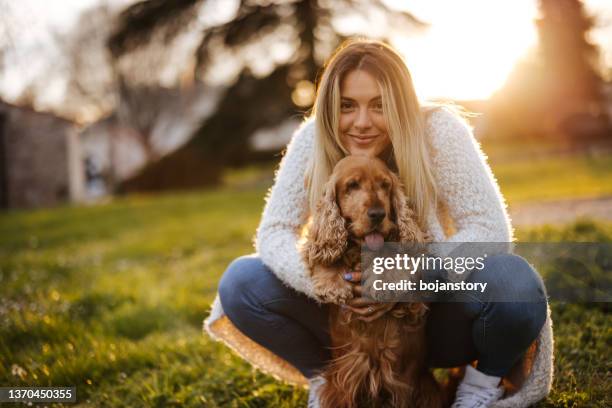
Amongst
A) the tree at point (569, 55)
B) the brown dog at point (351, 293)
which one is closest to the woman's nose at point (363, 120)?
the brown dog at point (351, 293)

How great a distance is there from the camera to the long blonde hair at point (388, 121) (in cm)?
223

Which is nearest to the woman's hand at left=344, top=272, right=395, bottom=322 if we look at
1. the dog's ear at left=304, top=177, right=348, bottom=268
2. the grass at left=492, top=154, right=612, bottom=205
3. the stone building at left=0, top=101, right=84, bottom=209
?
the dog's ear at left=304, top=177, right=348, bottom=268

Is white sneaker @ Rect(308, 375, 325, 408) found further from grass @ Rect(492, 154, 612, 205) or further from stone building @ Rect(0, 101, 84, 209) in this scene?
stone building @ Rect(0, 101, 84, 209)

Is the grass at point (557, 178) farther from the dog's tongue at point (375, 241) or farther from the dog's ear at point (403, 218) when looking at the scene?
the dog's tongue at point (375, 241)

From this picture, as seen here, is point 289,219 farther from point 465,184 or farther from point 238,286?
point 465,184

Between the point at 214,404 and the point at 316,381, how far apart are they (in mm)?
547

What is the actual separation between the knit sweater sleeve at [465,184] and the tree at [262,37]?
898cm

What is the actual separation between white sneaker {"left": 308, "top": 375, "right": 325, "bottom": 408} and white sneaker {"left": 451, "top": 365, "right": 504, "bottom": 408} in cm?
57

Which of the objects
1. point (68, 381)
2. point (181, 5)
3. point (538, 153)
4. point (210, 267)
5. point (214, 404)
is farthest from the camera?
point (538, 153)

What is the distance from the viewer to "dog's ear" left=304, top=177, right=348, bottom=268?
2078 millimetres

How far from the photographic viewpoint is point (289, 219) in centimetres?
243

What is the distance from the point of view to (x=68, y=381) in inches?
107

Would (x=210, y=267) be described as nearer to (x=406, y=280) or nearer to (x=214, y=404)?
(x=214, y=404)

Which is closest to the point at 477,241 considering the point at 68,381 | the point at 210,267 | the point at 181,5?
the point at 68,381
